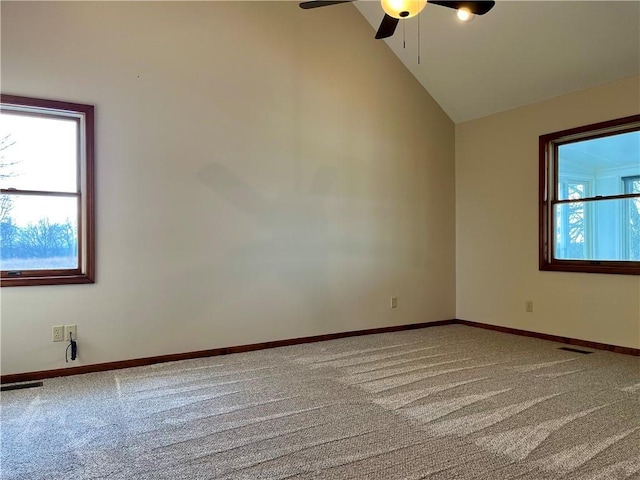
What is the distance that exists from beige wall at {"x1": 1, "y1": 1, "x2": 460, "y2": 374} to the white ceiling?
35cm

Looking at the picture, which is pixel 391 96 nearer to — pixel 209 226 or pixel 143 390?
pixel 209 226

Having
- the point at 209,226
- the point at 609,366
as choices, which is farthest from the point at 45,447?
the point at 609,366

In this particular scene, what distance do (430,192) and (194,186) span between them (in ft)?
9.68

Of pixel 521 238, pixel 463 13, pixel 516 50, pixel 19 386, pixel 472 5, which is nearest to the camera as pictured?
pixel 472 5

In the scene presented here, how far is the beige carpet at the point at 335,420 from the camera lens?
1944 millimetres

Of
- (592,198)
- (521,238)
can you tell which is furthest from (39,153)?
(592,198)

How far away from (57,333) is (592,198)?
493 centimetres

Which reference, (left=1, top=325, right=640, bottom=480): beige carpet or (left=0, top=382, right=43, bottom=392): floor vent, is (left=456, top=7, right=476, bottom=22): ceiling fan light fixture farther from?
(left=0, top=382, right=43, bottom=392): floor vent

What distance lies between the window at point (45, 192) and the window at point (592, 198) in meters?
4.41

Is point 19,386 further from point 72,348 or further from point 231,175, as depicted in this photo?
point 231,175

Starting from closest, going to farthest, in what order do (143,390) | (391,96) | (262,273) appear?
1. (143,390)
2. (262,273)
3. (391,96)

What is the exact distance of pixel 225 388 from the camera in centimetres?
300

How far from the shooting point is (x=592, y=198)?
170 inches

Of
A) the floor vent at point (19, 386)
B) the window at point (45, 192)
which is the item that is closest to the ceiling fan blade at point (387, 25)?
the window at point (45, 192)
